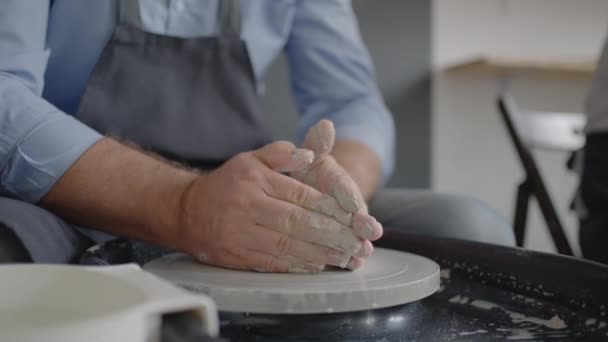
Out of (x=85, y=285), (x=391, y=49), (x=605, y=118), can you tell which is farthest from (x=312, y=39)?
(x=391, y=49)

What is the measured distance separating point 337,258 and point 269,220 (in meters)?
0.06

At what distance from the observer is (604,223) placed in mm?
989

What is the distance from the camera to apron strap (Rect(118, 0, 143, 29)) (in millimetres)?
761

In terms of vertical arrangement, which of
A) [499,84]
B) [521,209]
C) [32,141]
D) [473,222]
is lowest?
[499,84]

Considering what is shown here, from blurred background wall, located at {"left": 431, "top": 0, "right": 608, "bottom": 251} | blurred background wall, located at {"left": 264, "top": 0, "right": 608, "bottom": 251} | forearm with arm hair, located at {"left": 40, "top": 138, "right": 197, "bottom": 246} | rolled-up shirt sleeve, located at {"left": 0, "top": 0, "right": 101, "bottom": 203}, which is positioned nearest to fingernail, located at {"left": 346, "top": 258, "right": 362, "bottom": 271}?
forearm with arm hair, located at {"left": 40, "top": 138, "right": 197, "bottom": 246}

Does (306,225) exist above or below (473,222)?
above

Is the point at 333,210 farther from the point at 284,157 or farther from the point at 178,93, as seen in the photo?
the point at 178,93

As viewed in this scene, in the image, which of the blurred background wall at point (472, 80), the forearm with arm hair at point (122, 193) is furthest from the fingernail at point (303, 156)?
the blurred background wall at point (472, 80)

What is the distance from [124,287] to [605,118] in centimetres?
97

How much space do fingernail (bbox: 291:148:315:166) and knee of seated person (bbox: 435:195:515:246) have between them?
Answer: 33cm

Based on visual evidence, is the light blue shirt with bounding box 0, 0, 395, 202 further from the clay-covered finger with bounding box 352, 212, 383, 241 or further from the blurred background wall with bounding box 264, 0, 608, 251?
the blurred background wall with bounding box 264, 0, 608, 251

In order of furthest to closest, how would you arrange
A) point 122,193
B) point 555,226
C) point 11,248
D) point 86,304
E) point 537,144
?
point 537,144
point 555,226
point 122,193
point 11,248
point 86,304

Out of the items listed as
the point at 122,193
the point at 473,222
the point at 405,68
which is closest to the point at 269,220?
the point at 122,193

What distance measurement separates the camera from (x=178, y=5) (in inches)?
31.5
